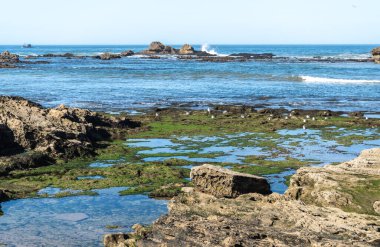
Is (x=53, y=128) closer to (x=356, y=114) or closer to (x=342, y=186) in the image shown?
(x=342, y=186)

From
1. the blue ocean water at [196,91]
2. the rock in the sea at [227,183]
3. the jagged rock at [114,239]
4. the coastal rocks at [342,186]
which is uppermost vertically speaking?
the coastal rocks at [342,186]

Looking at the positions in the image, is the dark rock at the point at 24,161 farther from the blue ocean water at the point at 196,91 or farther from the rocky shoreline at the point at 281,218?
the blue ocean water at the point at 196,91

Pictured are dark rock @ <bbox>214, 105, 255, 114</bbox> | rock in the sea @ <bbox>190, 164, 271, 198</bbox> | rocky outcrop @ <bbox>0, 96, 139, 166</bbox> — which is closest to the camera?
rock in the sea @ <bbox>190, 164, 271, 198</bbox>

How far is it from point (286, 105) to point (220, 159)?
26651 millimetres

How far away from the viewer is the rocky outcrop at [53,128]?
92.4 ft

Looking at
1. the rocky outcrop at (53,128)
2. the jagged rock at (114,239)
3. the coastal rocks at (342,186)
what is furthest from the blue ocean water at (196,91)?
the jagged rock at (114,239)

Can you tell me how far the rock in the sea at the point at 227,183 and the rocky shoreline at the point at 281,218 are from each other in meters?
0.10

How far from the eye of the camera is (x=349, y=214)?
14.6 meters

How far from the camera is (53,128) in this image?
3061 centimetres

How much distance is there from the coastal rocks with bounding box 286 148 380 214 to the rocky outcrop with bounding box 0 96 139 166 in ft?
47.6

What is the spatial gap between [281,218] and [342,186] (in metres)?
2.99

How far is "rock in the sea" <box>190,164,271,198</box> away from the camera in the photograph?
18844 mm

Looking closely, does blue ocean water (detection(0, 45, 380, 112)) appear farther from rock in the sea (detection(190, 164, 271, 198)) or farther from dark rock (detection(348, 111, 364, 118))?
rock in the sea (detection(190, 164, 271, 198))

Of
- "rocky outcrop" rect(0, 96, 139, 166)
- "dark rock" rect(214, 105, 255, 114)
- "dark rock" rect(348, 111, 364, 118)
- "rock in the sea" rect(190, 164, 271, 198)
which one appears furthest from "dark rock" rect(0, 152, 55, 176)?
"dark rock" rect(348, 111, 364, 118)
